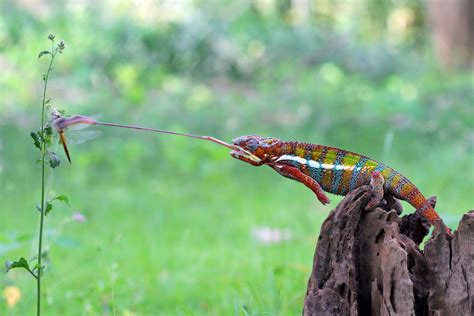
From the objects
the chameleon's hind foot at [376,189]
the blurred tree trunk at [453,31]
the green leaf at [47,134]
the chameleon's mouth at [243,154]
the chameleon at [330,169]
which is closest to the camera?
the green leaf at [47,134]

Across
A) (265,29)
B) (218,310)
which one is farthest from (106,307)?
(265,29)

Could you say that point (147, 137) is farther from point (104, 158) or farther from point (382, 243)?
point (382, 243)

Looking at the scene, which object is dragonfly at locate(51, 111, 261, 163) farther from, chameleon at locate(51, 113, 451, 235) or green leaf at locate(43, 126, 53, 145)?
chameleon at locate(51, 113, 451, 235)

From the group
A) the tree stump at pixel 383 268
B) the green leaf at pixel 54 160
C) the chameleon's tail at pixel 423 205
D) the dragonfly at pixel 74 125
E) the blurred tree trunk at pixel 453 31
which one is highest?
the blurred tree trunk at pixel 453 31

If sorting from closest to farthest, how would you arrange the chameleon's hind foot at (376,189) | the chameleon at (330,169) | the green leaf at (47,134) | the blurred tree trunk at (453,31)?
the green leaf at (47,134) → the chameleon's hind foot at (376,189) → the chameleon at (330,169) → the blurred tree trunk at (453,31)

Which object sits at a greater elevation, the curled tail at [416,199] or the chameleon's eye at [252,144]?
the chameleon's eye at [252,144]

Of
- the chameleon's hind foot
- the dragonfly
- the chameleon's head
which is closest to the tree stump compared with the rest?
the chameleon's hind foot

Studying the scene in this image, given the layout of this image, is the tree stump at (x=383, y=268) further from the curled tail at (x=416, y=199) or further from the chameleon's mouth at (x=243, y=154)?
the chameleon's mouth at (x=243, y=154)

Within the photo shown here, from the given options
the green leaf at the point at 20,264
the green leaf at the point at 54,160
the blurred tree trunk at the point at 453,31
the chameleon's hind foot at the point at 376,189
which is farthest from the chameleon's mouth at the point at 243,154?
the blurred tree trunk at the point at 453,31
